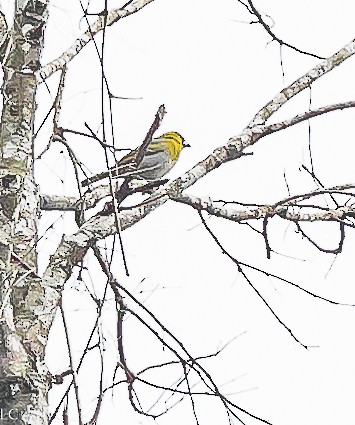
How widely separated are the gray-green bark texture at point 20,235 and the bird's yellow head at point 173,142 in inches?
59.1

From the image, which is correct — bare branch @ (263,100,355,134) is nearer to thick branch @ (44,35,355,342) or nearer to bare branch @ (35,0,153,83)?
thick branch @ (44,35,355,342)

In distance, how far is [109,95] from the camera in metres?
1.24

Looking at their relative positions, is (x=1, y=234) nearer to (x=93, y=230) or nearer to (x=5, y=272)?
(x=5, y=272)

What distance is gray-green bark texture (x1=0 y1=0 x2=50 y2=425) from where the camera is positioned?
1409 mm

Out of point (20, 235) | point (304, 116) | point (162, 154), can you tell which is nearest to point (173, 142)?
point (162, 154)

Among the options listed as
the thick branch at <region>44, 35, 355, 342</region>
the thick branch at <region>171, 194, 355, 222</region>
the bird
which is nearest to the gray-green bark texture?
the thick branch at <region>44, 35, 355, 342</region>

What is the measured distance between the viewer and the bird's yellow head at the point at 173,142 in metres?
3.22

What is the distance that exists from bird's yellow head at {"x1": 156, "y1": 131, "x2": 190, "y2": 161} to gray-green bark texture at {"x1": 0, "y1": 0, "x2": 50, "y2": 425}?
1.50 m

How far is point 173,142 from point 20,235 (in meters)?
1.71

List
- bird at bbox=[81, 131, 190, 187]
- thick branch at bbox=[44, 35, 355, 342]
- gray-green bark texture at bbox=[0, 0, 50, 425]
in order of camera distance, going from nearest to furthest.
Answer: gray-green bark texture at bbox=[0, 0, 50, 425] → thick branch at bbox=[44, 35, 355, 342] → bird at bbox=[81, 131, 190, 187]

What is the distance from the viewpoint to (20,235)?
1.66 meters

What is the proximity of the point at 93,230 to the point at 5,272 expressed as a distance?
0.90 feet

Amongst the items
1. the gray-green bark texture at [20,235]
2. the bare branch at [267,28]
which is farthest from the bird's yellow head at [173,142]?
the gray-green bark texture at [20,235]

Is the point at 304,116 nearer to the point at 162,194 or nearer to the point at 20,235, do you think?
the point at 162,194
